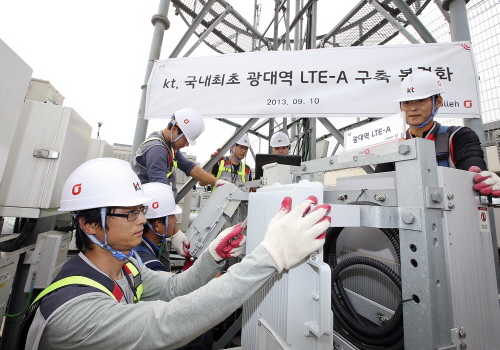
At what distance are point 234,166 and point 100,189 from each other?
9.69 feet

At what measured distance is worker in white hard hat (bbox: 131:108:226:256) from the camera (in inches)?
79.3

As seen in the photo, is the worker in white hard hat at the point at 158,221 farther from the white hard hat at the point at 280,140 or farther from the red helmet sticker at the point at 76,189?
the white hard hat at the point at 280,140

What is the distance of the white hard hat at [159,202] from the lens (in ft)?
5.68

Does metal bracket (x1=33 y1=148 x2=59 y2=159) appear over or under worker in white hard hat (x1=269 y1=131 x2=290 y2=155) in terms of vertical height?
under

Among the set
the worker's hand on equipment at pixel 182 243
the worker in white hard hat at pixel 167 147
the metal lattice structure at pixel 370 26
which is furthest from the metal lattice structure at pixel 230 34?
the worker's hand on equipment at pixel 182 243

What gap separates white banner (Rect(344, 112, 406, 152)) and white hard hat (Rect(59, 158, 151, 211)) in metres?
0.94

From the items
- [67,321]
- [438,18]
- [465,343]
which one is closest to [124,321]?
[67,321]

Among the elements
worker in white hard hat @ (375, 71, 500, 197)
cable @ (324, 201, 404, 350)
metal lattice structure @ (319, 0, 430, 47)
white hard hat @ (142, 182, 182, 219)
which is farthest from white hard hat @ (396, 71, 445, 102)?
metal lattice structure @ (319, 0, 430, 47)

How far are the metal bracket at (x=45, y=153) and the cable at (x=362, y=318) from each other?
225 centimetres

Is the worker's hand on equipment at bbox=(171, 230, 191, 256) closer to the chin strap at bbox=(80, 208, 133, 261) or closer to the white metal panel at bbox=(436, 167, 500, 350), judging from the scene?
the chin strap at bbox=(80, 208, 133, 261)

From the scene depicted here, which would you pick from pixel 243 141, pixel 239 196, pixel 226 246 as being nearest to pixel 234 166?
pixel 243 141

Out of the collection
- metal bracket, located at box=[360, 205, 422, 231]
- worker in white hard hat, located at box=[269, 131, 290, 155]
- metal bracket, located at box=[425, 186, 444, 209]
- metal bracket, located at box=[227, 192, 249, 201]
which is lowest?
metal bracket, located at box=[360, 205, 422, 231]

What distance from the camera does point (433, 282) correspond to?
2.27 ft

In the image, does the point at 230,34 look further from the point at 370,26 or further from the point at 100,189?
the point at 100,189
